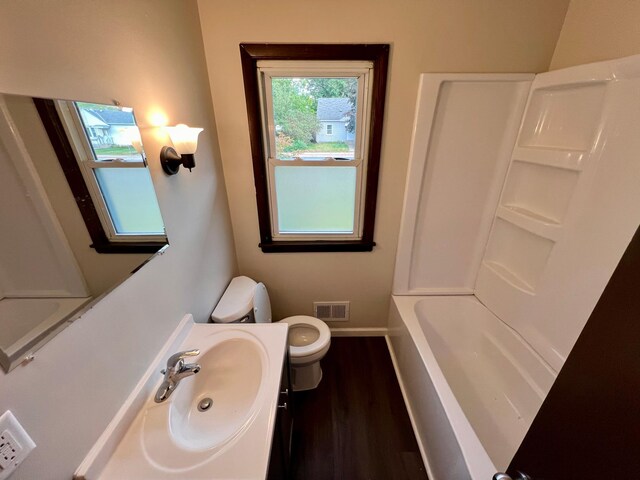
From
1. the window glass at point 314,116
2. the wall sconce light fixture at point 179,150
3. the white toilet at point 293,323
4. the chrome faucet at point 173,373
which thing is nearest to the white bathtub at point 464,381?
the white toilet at point 293,323

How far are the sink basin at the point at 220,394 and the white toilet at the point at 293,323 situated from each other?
323 mm

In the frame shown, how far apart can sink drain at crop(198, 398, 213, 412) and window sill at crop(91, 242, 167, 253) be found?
0.65 metres

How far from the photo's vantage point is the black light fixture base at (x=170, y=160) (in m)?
1.05

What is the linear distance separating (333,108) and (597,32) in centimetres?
130

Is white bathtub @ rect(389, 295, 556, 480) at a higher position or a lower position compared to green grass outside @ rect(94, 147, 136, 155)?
lower

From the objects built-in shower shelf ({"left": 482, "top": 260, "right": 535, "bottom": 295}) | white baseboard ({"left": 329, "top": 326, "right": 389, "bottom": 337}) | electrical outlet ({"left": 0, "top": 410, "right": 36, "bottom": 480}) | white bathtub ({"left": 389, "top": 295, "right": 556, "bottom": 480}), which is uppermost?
electrical outlet ({"left": 0, "top": 410, "right": 36, "bottom": 480})

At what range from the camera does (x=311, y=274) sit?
6.60 ft

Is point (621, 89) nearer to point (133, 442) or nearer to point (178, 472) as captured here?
point (178, 472)

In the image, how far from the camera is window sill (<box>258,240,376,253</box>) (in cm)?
189

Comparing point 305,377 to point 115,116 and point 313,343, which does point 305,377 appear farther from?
point 115,116

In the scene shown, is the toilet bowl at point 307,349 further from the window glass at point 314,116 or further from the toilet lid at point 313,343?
the window glass at point 314,116

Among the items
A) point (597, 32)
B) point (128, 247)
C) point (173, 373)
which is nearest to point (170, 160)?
point (128, 247)

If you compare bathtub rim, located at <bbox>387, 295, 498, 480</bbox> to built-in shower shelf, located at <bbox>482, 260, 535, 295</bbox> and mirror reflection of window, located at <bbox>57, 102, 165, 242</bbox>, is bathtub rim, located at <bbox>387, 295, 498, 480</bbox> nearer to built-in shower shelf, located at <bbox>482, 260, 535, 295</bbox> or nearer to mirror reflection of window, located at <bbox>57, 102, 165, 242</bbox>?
built-in shower shelf, located at <bbox>482, 260, 535, 295</bbox>

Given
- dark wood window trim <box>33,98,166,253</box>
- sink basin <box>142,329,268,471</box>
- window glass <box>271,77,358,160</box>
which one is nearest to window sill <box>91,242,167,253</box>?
dark wood window trim <box>33,98,166,253</box>
